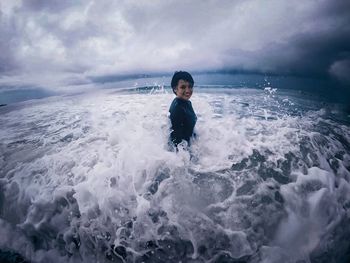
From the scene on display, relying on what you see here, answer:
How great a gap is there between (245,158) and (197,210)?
158 centimetres

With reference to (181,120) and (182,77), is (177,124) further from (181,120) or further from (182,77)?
(182,77)

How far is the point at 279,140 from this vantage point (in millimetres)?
5051

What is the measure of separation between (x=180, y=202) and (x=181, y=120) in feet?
3.94

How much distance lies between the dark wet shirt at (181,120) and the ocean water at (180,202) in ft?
0.78

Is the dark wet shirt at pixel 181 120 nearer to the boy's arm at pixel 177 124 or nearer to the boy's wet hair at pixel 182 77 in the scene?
the boy's arm at pixel 177 124

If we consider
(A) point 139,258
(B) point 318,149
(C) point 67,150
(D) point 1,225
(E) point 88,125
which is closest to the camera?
(A) point 139,258

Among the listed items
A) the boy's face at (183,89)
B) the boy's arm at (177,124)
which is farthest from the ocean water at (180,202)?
the boy's face at (183,89)

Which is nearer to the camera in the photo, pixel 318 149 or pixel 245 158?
pixel 245 158

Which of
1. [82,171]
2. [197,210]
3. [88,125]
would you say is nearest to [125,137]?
[82,171]

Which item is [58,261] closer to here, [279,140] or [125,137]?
[125,137]

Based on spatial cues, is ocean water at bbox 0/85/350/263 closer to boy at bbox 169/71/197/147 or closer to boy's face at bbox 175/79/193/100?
boy at bbox 169/71/197/147

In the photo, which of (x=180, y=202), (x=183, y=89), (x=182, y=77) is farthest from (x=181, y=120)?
(x=180, y=202)

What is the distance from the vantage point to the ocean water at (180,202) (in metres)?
2.97

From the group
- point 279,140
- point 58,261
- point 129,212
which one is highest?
point 279,140
